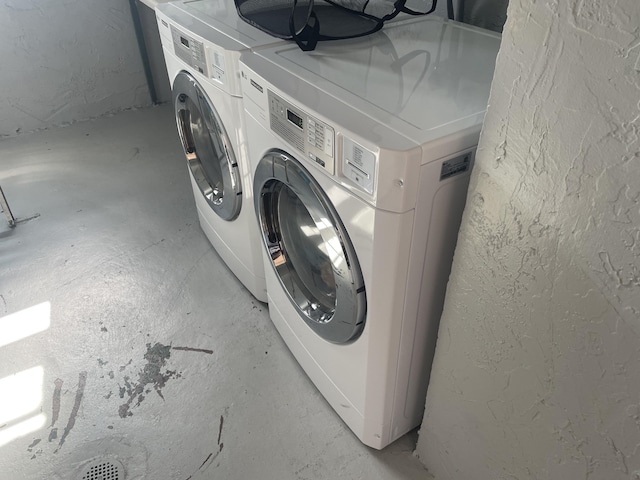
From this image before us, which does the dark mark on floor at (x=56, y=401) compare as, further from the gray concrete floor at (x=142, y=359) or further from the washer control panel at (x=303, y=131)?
the washer control panel at (x=303, y=131)

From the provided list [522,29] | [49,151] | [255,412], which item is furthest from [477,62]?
[49,151]

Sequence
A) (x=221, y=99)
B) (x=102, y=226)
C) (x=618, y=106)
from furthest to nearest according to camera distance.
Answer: (x=102, y=226) → (x=221, y=99) → (x=618, y=106)

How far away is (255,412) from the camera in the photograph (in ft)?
4.93

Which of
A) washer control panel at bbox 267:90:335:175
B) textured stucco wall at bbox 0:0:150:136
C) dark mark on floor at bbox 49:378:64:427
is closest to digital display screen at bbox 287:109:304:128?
washer control panel at bbox 267:90:335:175

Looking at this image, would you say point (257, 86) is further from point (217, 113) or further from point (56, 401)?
point (56, 401)

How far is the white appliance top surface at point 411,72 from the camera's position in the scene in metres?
0.95

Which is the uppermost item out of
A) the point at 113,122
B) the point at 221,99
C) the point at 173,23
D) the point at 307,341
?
the point at 173,23

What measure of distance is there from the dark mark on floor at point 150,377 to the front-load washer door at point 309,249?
524mm

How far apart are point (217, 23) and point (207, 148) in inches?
17.9

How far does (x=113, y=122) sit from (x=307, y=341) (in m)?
2.28

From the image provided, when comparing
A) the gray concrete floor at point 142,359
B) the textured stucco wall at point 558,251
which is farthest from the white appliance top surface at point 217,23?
the gray concrete floor at point 142,359

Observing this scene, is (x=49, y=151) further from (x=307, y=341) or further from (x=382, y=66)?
(x=382, y=66)

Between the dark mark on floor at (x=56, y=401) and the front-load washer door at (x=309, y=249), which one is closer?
the front-load washer door at (x=309, y=249)

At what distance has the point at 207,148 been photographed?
180 centimetres
